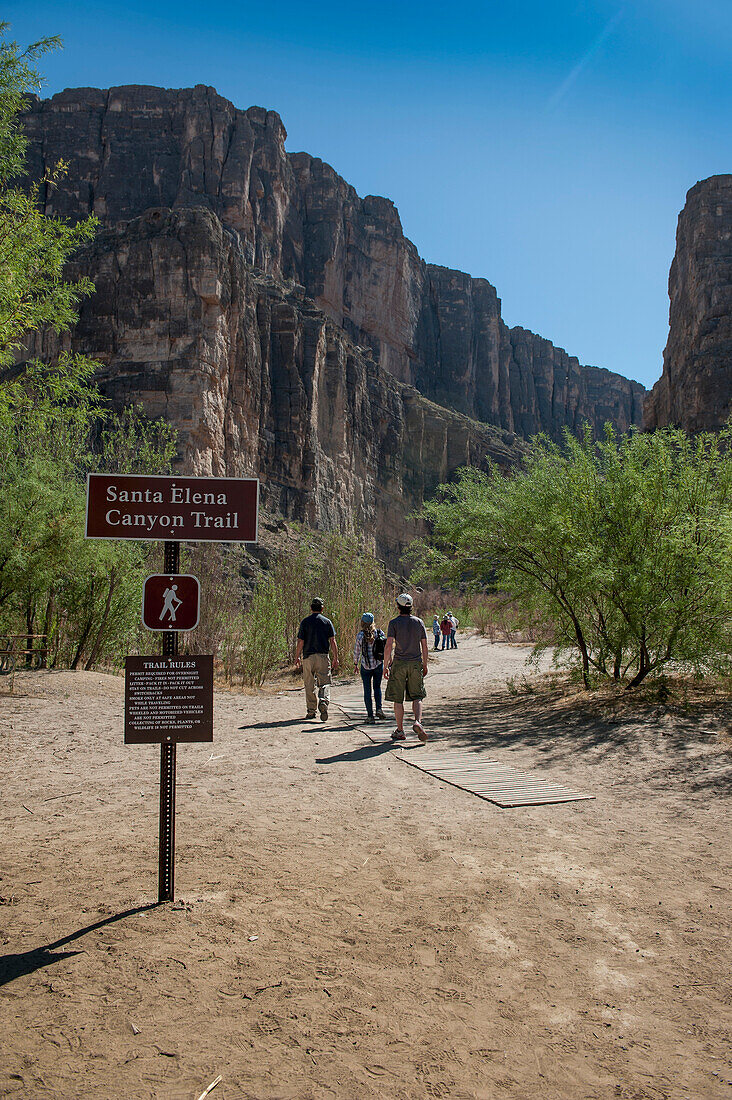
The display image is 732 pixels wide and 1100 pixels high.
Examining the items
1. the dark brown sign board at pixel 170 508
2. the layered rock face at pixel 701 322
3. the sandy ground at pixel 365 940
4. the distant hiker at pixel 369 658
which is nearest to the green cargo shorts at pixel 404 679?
the sandy ground at pixel 365 940

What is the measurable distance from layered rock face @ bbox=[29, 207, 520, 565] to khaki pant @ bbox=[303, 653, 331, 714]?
2412cm

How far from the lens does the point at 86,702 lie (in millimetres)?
11195

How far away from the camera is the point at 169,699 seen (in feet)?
11.9

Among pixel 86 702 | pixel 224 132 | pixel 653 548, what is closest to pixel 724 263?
pixel 224 132

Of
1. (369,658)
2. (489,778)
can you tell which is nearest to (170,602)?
(489,778)

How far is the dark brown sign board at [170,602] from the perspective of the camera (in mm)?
3631

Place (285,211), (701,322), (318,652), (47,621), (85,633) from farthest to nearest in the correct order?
1. (285,211)
2. (701,322)
3. (85,633)
4. (47,621)
5. (318,652)

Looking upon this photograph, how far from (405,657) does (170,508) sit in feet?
17.0

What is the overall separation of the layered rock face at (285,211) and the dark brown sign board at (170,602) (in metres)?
56.5

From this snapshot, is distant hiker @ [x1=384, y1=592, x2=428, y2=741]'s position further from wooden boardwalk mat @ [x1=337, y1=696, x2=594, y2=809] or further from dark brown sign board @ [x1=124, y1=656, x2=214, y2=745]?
dark brown sign board @ [x1=124, y1=656, x2=214, y2=745]

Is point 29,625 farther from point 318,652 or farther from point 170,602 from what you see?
point 170,602

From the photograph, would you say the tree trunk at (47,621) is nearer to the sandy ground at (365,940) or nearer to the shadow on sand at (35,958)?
the sandy ground at (365,940)

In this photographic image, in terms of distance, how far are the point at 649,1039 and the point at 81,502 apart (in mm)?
12576

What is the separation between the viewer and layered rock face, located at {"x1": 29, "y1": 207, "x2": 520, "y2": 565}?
42.3 meters
